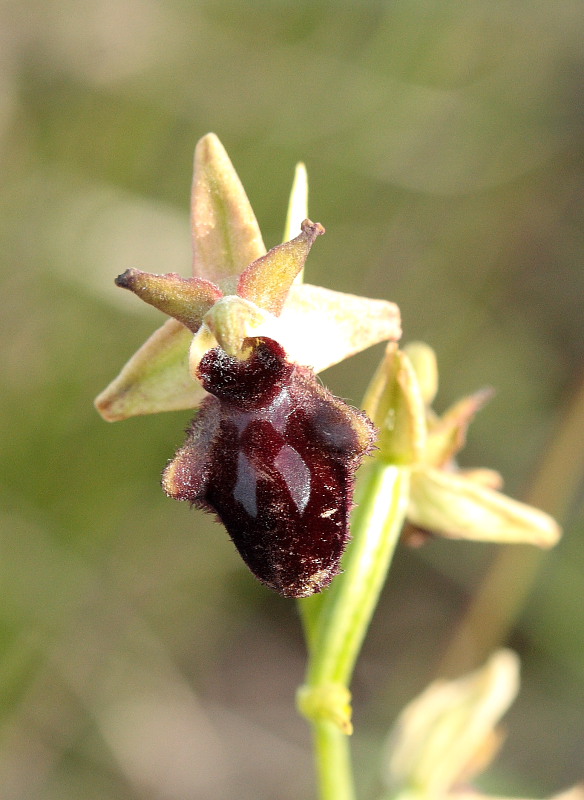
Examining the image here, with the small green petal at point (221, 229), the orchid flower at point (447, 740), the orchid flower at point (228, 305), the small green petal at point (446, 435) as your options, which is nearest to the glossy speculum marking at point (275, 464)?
the orchid flower at point (228, 305)

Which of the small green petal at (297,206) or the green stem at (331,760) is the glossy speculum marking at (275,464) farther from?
the green stem at (331,760)

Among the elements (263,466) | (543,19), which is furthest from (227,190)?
(543,19)

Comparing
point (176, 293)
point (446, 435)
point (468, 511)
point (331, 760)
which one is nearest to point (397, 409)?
point (446, 435)

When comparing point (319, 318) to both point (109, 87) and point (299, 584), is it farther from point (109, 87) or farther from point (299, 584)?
point (109, 87)

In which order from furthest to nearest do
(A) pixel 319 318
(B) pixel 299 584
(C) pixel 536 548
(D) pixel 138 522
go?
(D) pixel 138 522 < (C) pixel 536 548 < (A) pixel 319 318 < (B) pixel 299 584

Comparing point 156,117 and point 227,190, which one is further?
point 156,117

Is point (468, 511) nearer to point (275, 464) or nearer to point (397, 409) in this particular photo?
point (397, 409)

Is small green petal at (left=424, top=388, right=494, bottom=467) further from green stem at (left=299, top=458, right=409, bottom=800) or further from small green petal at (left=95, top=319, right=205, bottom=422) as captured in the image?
small green petal at (left=95, top=319, right=205, bottom=422)
